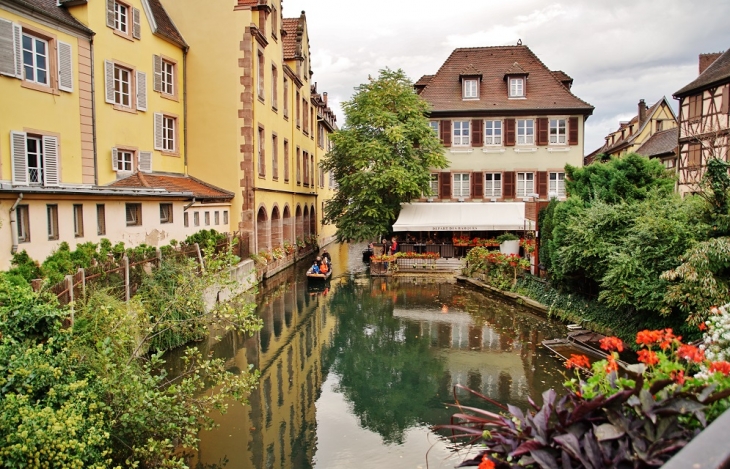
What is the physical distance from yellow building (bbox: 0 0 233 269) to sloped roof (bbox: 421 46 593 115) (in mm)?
14753

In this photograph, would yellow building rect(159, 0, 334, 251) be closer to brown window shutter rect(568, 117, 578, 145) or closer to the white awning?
the white awning

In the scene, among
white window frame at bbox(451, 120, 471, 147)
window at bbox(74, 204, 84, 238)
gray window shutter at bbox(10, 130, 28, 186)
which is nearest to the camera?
window at bbox(74, 204, 84, 238)

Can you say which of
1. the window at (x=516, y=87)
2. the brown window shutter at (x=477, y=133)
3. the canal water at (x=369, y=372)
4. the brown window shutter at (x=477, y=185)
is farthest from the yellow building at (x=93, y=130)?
the window at (x=516, y=87)

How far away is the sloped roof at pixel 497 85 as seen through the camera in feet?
101

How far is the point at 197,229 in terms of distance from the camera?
20844 millimetres

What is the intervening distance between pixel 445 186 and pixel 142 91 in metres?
A: 17.1

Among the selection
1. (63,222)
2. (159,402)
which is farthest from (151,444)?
(63,222)

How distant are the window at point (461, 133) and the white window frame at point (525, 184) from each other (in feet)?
11.9

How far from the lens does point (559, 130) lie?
3084 cm

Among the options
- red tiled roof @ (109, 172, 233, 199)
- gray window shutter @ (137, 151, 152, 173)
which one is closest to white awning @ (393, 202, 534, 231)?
red tiled roof @ (109, 172, 233, 199)

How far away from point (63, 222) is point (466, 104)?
23.5 metres

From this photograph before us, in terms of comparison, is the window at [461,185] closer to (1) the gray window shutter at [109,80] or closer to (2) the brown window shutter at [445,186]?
(2) the brown window shutter at [445,186]

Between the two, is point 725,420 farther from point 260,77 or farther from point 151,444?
point 260,77

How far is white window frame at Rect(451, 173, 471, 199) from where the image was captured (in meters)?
31.7
